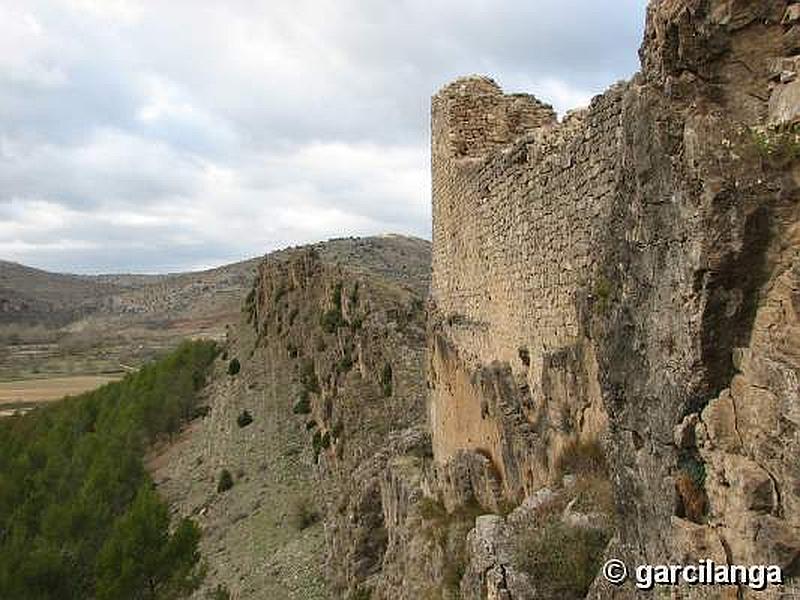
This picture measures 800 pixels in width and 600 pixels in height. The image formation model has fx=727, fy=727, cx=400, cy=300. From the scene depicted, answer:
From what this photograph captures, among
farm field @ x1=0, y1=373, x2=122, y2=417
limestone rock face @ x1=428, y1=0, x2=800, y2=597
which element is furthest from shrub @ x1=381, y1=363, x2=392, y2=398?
farm field @ x1=0, y1=373, x2=122, y2=417

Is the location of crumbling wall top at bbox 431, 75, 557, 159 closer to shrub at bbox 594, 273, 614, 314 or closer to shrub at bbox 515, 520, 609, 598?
shrub at bbox 594, 273, 614, 314

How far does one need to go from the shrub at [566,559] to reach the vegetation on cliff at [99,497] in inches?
631

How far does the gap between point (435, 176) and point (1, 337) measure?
136394 mm

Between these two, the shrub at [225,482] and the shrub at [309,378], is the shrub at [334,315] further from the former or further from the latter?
the shrub at [225,482]

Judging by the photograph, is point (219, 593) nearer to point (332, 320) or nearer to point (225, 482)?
point (225, 482)

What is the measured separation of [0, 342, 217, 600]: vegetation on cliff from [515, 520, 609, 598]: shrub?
16030 mm

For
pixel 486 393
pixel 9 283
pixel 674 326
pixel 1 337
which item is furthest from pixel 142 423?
pixel 9 283

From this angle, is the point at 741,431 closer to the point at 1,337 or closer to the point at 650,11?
the point at 650,11

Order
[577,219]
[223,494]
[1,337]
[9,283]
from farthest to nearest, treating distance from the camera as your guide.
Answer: [9,283] → [1,337] → [223,494] → [577,219]

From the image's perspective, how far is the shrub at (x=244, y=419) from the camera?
33.1m

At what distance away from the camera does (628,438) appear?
439 cm

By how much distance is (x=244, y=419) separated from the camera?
1314 inches

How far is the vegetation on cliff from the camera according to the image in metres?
19.5

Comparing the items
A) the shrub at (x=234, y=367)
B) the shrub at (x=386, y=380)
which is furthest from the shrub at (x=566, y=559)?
the shrub at (x=234, y=367)
